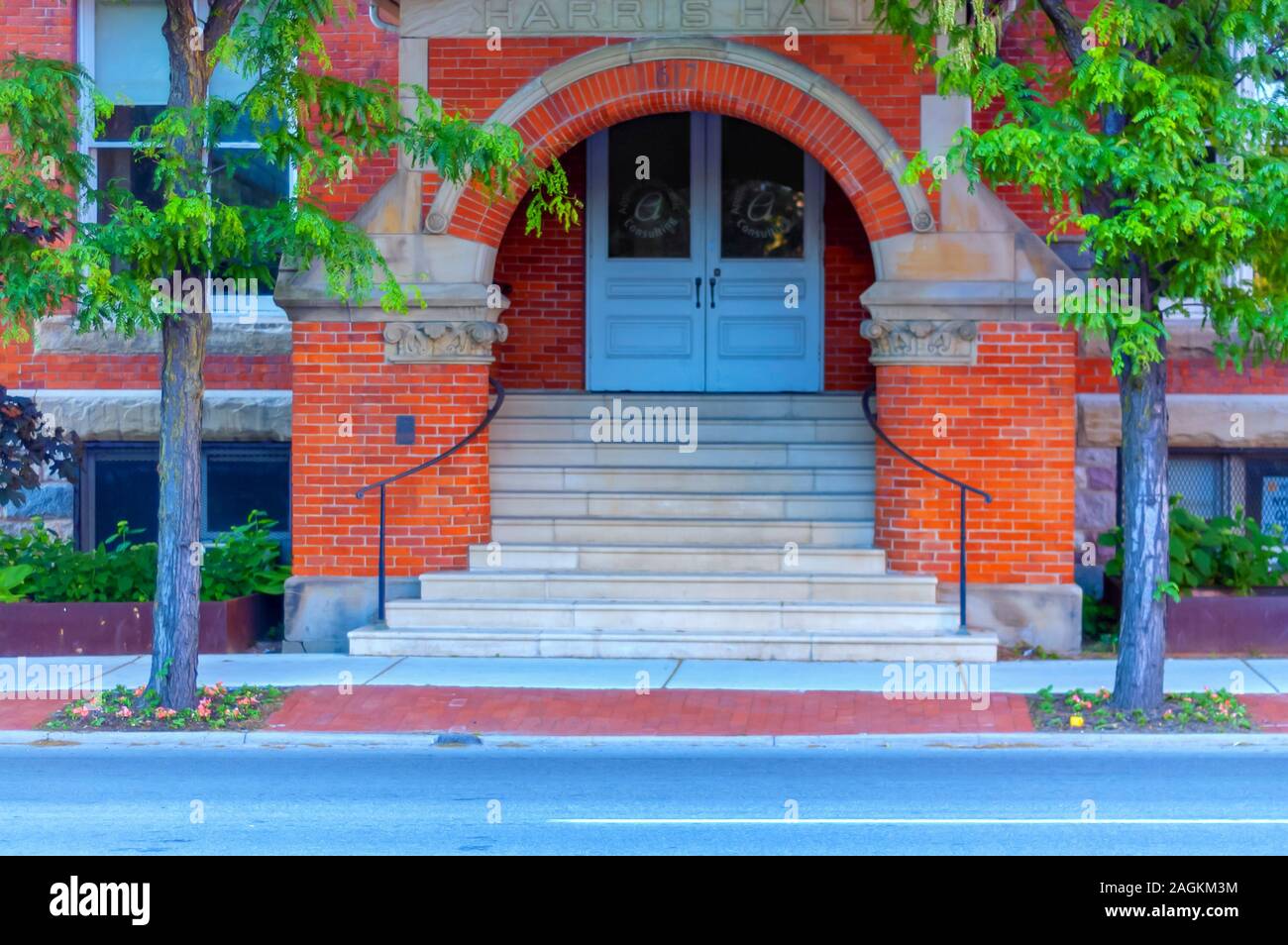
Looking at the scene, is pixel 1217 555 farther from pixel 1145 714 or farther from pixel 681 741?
pixel 681 741

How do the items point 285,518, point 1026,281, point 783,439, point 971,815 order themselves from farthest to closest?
point 285,518 → point 783,439 → point 1026,281 → point 971,815

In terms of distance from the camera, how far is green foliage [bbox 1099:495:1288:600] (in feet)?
42.6

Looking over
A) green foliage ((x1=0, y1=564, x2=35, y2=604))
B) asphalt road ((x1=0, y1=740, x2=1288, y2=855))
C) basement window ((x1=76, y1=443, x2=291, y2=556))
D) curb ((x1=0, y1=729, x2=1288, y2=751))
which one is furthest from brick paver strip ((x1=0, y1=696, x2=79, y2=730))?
basement window ((x1=76, y1=443, x2=291, y2=556))

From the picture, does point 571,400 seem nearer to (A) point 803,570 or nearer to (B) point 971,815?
(A) point 803,570

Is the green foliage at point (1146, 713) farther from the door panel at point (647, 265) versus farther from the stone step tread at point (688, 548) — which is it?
the door panel at point (647, 265)

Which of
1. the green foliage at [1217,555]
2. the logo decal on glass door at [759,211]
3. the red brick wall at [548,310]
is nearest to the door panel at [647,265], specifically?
the red brick wall at [548,310]

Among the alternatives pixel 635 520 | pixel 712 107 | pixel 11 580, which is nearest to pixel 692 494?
pixel 635 520

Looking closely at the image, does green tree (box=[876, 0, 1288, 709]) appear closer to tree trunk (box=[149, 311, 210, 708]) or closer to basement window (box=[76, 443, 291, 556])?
tree trunk (box=[149, 311, 210, 708])

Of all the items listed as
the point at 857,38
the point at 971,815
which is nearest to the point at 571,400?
the point at 857,38

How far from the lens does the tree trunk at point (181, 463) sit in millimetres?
10531

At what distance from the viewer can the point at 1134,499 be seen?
34.8ft

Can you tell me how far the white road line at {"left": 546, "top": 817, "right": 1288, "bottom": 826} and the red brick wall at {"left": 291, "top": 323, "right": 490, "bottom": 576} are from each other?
5.72m

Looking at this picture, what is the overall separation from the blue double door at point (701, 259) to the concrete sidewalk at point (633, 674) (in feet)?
13.2

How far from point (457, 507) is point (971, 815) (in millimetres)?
6389
